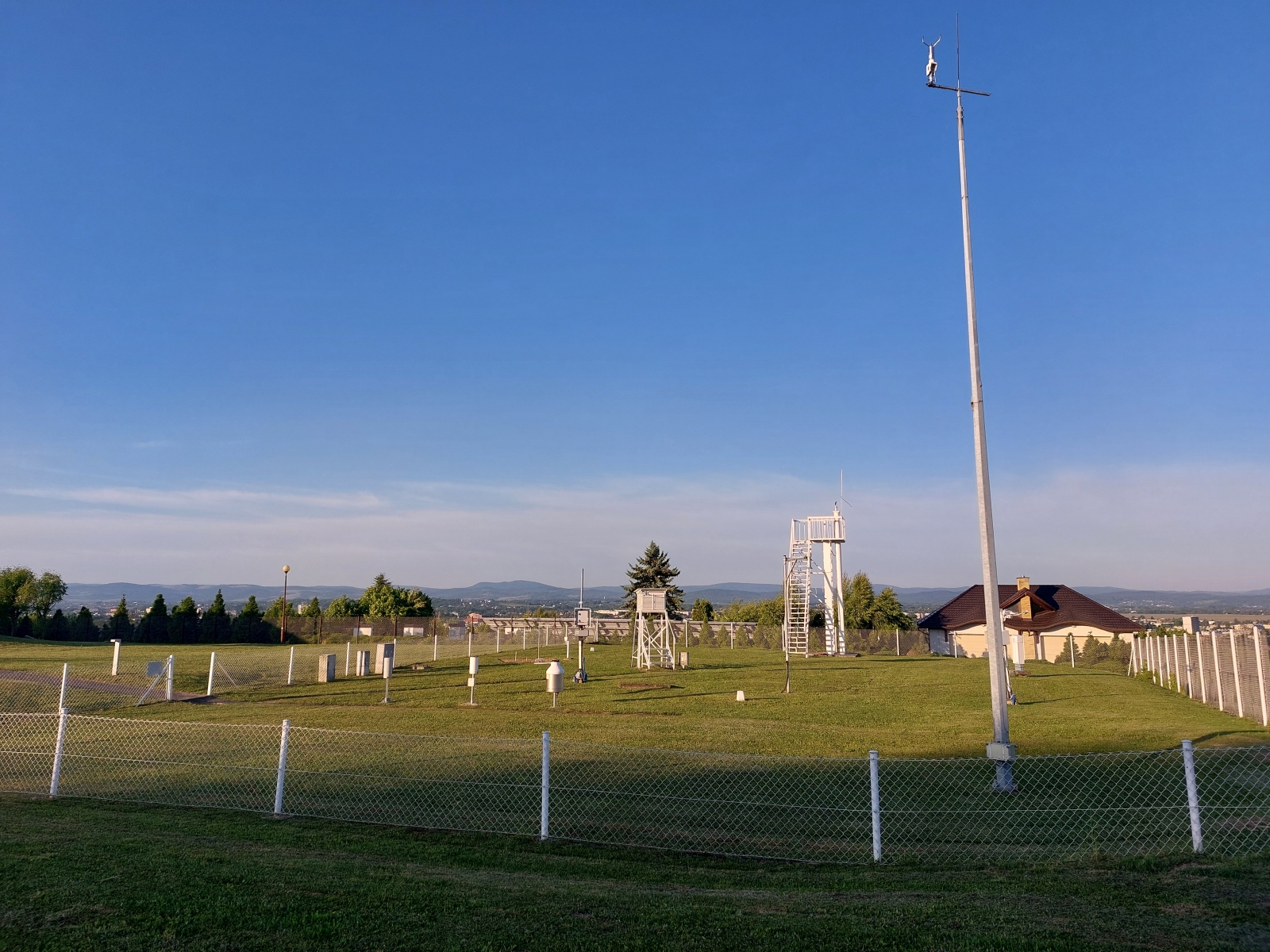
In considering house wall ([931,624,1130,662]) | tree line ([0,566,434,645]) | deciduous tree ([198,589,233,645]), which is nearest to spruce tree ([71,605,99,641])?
tree line ([0,566,434,645])

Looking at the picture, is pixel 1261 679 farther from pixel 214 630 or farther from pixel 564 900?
pixel 214 630

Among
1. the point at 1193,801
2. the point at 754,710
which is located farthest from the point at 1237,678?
the point at 1193,801

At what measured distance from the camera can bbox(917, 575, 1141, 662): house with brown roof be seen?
157ft

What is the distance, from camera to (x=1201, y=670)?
2216 cm

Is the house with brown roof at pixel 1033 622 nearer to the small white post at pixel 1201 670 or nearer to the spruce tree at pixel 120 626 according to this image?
the small white post at pixel 1201 670

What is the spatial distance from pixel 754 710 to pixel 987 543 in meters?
9.73

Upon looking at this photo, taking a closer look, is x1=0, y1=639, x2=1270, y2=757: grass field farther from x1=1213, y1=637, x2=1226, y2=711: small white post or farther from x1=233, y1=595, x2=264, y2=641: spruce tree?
x1=233, y1=595, x2=264, y2=641: spruce tree

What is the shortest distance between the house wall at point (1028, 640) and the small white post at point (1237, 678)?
2670 centimetres

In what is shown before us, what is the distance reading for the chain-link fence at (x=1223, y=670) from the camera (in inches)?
651

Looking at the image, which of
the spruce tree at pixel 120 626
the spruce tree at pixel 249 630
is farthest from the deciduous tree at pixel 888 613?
the spruce tree at pixel 120 626

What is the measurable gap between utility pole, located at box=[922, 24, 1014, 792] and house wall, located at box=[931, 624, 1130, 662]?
1426 inches

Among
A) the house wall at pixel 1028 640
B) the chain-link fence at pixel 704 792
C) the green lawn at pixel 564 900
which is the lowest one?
the house wall at pixel 1028 640

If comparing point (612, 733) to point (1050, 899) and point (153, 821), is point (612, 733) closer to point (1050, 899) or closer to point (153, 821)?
point (153, 821)

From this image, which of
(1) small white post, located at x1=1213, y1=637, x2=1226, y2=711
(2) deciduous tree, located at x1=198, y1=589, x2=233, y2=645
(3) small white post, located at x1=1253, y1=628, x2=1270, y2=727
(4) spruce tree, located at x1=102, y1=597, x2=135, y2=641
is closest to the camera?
(3) small white post, located at x1=1253, y1=628, x2=1270, y2=727
